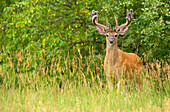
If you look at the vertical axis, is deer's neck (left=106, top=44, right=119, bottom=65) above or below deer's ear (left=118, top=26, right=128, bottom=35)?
below

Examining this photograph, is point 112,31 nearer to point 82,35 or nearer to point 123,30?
point 123,30

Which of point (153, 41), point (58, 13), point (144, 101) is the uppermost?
point (58, 13)

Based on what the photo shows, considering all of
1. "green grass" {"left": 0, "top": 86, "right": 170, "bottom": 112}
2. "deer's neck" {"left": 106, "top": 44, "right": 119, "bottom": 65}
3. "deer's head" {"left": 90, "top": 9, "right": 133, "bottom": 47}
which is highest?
"deer's head" {"left": 90, "top": 9, "right": 133, "bottom": 47}

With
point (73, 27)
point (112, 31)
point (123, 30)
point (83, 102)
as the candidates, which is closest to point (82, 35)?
point (73, 27)

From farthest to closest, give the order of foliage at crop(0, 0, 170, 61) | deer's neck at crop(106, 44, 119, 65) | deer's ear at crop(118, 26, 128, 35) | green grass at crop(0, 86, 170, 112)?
foliage at crop(0, 0, 170, 61), deer's ear at crop(118, 26, 128, 35), deer's neck at crop(106, 44, 119, 65), green grass at crop(0, 86, 170, 112)

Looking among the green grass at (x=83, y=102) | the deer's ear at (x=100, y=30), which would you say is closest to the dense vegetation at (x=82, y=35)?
the deer's ear at (x=100, y=30)

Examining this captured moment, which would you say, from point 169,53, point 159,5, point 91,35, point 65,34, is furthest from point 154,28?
point 65,34

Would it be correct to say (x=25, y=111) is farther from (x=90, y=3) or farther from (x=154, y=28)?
(x=90, y=3)

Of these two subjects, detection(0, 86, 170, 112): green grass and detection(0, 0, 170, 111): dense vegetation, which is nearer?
detection(0, 86, 170, 112): green grass

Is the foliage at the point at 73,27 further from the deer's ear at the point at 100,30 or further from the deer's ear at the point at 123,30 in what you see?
the deer's ear at the point at 100,30

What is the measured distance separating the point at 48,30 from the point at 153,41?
3.00 metres

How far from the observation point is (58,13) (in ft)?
28.9

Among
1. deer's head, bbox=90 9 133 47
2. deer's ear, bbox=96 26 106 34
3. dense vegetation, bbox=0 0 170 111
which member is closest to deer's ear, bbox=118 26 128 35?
deer's head, bbox=90 9 133 47

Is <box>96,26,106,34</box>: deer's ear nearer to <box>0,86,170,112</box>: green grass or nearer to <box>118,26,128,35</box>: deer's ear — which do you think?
<box>118,26,128,35</box>: deer's ear
